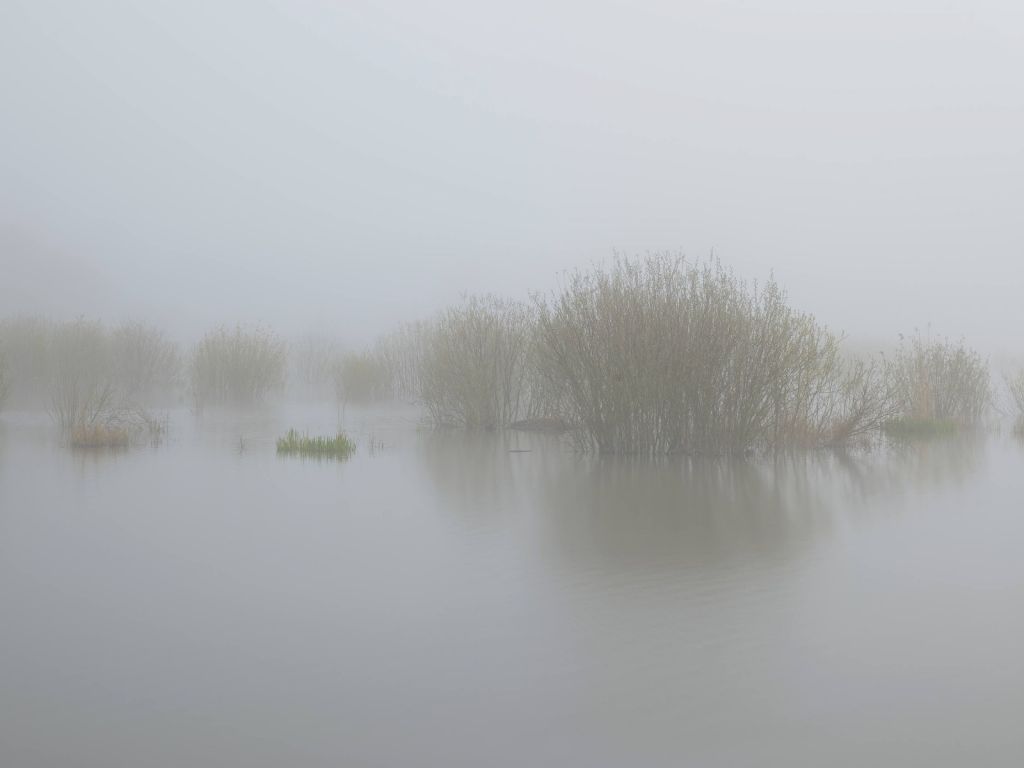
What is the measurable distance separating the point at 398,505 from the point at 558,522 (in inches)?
61.8

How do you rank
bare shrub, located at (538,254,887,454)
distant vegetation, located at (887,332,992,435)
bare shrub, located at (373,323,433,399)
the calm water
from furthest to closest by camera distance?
bare shrub, located at (373,323,433,399)
distant vegetation, located at (887,332,992,435)
bare shrub, located at (538,254,887,454)
the calm water

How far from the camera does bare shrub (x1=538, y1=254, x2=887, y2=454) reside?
10.5 meters

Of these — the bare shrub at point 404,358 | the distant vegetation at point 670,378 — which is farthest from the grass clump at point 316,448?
the bare shrub at point 404,358

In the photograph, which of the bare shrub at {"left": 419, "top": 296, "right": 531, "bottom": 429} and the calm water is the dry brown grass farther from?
the bare shrub at {"left": 419, "top": 296, "right": 531, "bottom": 429}

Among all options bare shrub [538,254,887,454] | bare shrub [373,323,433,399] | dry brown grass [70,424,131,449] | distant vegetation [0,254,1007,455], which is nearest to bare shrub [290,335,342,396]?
bare shrub [373,323,433,399]

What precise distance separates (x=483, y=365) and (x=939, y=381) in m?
7.91

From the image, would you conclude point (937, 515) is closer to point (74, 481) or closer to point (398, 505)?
point (398, 505)

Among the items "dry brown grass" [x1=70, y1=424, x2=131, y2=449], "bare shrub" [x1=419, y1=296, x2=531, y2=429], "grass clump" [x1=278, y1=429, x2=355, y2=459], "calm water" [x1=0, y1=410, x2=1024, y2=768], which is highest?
"bare shrub" [x1=419, y1=296, x2=531, y2=429]

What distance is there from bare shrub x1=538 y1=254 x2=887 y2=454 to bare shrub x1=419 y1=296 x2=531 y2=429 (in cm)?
496

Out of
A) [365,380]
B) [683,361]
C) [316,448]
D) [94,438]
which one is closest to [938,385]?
[683,361]

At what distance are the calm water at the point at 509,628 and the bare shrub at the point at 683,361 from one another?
8.28 feet

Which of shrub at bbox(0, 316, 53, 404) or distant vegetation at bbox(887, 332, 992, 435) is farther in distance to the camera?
shrub at bbox(0, 316, 53, 404)

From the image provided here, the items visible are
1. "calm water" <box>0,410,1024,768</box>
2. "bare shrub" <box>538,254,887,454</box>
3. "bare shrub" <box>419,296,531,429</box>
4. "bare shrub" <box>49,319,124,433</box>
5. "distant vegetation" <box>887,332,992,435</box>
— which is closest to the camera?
"calm water" <box>0,410,1024,768</box>

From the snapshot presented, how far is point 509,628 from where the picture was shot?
3914 millimetres
